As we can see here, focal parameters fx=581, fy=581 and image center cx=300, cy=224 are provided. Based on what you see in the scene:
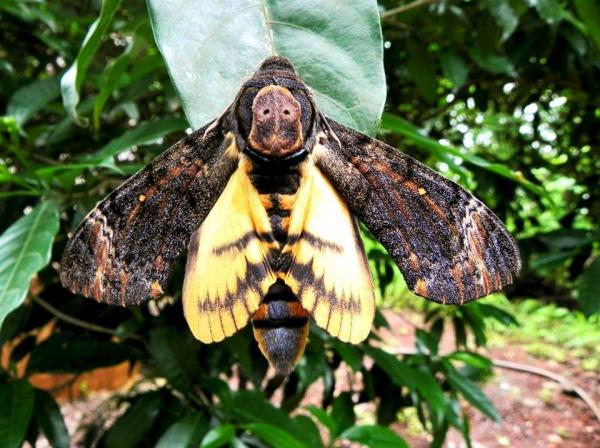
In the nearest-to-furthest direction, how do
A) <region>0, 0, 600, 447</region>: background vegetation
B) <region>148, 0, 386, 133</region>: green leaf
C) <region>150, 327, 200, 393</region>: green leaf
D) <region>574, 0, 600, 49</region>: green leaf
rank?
<region>148, 0, 386, 133</region>: green leaf, <region>0, 0, 600, 447</region>: background vegetation, <region>574, 0, 600, 49</region>: green leaf, <region>150, 327, 200, 393</region>: green leaf

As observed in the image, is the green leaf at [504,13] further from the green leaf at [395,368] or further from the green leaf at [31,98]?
the green leaf at [31,98]

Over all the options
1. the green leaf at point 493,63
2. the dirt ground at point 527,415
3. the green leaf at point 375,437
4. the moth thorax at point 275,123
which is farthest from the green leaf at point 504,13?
the dirt ground at point 527,415

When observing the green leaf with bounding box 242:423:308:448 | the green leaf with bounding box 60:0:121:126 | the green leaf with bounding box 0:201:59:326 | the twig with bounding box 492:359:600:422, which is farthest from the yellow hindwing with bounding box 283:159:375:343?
the twig with bounding box 492:359:600:422

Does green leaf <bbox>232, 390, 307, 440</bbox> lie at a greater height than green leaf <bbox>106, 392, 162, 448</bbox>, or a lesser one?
greater

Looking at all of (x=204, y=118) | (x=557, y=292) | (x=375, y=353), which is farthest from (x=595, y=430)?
(x=204, y=118)

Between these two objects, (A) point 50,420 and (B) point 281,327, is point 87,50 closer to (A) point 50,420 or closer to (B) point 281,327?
(B) point 281,327

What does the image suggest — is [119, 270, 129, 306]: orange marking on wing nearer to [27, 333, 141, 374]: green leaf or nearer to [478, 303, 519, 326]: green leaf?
[27, 333, 141, 374]: green leaf
